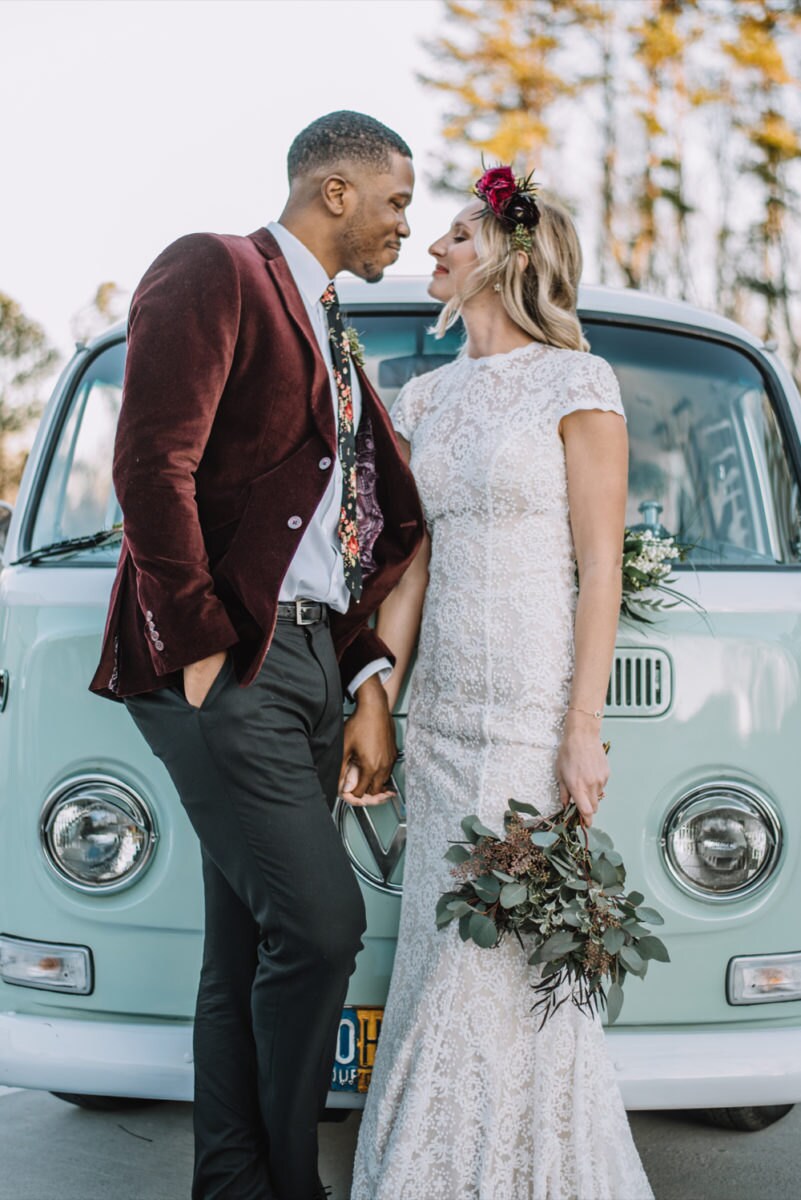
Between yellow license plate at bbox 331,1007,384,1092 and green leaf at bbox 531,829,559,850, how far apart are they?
0.59 m

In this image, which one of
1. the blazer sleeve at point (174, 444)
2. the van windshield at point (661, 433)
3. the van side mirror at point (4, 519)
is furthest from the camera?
the van side mirror at point (4, 519)

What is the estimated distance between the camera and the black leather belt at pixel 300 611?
8.08 feet

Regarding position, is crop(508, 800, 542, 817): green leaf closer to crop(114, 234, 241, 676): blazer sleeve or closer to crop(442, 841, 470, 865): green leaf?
crop(442, 841, 470, 865): green leaf

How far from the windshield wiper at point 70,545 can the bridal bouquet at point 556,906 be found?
1240mm

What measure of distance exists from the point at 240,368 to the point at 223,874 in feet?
3.21

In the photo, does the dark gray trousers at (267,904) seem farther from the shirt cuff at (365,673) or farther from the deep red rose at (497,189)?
the deep red rose at (497,189)

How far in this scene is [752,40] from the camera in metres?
14.7

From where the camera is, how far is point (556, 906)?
253cm

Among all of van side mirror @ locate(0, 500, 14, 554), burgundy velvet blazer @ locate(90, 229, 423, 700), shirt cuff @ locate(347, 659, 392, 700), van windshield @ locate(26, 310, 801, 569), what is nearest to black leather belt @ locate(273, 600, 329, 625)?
burgundy velvet blazer @ locate(90, 229, 423, 700)

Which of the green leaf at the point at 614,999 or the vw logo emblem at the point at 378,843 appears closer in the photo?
the green leaf at the point at 614,999

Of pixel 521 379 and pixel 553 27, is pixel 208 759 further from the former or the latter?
pixel 553 27

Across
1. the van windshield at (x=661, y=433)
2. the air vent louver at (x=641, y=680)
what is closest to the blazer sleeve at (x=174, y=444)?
the air vent louver at (x=641, y=680)

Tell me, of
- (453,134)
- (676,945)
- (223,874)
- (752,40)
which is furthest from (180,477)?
(453,134)

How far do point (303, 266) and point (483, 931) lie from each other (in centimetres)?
138
